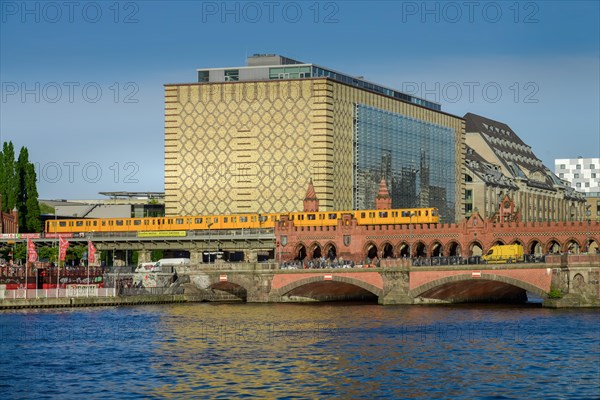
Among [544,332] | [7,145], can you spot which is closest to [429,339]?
[544,332]

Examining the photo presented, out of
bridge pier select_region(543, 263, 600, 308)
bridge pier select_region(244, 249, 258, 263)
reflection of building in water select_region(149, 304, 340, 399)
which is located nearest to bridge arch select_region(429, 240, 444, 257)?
bridge pier select_region(244, 249, 258, 263)

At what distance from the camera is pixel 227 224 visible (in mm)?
190875

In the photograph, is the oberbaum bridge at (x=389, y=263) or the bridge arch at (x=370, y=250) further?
the bridge arch at (x=370, y=250)

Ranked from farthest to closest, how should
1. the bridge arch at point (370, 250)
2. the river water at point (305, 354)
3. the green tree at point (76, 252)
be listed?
the green tree at point (76, 252), the bridge arch at point (370, 250), the river water at point (305, 354)

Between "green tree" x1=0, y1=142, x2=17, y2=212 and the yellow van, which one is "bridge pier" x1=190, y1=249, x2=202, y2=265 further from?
the yellow van

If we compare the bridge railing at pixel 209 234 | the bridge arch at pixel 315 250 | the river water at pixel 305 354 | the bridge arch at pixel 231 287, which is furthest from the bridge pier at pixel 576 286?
the bridge railing at pixel 209 234

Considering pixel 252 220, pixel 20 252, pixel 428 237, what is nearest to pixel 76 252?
pixel 20 252

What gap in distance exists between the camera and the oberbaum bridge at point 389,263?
132m

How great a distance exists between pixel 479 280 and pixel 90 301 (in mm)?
46056

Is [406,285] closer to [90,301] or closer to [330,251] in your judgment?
[90,301]

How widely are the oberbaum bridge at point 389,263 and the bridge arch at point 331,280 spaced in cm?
12

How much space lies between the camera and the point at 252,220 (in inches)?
7397

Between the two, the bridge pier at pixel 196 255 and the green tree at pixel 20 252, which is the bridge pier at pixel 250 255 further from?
the green tree at pixel 20 252

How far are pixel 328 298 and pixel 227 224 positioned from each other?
34476 mm
